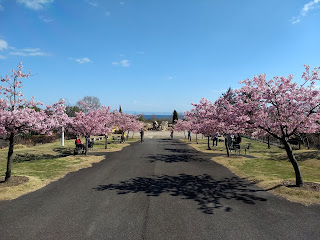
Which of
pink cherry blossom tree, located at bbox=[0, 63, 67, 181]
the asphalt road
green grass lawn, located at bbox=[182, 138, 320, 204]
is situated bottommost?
the asphalt road

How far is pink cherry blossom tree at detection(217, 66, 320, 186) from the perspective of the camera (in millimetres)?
9500

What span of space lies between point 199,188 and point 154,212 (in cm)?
343

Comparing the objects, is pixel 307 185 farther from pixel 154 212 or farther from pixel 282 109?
pixel 154 212

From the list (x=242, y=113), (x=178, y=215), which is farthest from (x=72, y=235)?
(x=242, y=113)

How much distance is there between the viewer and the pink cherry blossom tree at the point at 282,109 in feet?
31.2

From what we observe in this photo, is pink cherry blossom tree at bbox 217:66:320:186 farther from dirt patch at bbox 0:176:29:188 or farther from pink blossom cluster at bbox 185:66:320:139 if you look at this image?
dirt patch at bbox 0:176:29:188

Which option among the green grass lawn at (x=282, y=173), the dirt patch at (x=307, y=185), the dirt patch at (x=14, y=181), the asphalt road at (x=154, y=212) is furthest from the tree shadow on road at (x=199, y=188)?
the dirt patch at (x=14, y=181)

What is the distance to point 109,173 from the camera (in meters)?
12.8

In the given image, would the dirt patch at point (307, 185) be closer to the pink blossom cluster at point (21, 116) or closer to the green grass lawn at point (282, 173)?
the green grass lawn at point (282, 173)

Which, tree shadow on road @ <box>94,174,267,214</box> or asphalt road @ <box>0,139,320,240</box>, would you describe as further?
tree shadow on road @ <box>94,174,267,214</box>

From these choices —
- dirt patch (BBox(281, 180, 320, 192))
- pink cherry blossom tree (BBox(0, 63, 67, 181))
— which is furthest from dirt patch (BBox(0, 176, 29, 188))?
dirt patch (BBox(281, 180, 320, 192))

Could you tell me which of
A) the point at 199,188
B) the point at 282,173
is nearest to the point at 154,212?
the point at 199,188

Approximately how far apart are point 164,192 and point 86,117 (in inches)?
488

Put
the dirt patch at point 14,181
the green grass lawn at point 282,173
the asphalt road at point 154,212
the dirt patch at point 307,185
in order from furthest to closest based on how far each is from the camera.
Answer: the dirt patch at point 14,181 → the dirt patch at point 307,185 → the green grass lawn at point 282,173 → the asphalt road at point 154,212
